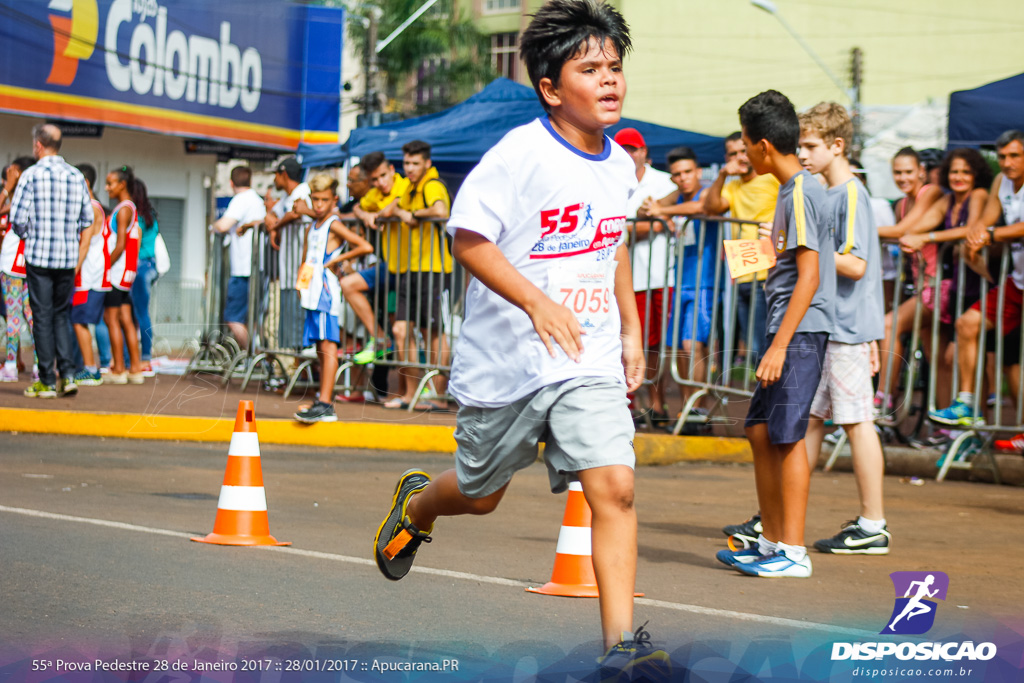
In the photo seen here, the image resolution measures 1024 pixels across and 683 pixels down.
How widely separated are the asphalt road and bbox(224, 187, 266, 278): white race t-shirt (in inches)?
195

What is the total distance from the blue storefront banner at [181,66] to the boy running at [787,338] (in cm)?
1637

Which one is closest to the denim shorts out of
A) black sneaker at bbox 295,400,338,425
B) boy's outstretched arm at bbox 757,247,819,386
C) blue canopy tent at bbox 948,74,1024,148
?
black sneaker at bbox 295,400,338,425

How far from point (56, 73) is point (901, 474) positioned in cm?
1559

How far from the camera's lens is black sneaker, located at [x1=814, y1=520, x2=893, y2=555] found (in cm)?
600

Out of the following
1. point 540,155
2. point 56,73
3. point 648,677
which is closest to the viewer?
point 648,677

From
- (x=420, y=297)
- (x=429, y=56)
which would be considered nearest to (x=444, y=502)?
(x=420, y=297)

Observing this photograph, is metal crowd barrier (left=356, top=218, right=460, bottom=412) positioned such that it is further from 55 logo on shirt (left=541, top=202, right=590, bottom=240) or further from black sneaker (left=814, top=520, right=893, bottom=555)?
55 logo on shirt (left=541, top=202, right=590, bottom=240)

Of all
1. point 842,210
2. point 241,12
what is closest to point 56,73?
point 241,12

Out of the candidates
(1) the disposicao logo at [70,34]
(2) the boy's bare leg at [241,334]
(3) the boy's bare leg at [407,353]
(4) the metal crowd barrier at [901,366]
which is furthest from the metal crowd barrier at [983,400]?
(1) the disposicao logo at [70,34]

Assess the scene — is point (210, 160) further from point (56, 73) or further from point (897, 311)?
point (897, 311)

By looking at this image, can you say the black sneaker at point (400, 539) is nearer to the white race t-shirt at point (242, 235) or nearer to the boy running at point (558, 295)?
the boy running at point (558, 295)

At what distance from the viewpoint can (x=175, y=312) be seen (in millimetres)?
17469

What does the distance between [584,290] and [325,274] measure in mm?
7300

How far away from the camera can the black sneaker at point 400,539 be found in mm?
4352
